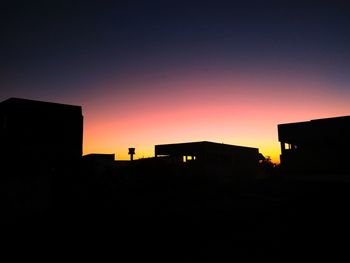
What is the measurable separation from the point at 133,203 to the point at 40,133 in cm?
634

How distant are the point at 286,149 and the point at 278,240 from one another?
52.5ft

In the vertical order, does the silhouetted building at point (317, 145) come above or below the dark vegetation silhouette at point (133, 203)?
above

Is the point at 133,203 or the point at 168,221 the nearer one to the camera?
the point at 168,221

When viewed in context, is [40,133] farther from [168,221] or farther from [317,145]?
[317,145]

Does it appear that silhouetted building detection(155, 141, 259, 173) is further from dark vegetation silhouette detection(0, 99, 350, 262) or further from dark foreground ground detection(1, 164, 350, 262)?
dark foreground ground detection(1, 164, 350, 262)

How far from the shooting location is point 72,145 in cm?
1345

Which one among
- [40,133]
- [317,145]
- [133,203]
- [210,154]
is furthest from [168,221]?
[210,154]

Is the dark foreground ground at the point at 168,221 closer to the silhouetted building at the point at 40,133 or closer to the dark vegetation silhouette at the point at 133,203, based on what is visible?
the dark vegetation silhouette at the point at 133,203

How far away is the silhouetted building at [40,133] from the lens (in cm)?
1153

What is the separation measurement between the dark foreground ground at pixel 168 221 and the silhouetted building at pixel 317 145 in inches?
122

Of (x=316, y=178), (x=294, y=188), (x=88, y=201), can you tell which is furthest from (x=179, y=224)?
(x=316, y=178)

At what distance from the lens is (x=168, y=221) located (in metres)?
9.24

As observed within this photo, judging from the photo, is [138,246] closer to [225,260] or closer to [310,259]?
[225,260]

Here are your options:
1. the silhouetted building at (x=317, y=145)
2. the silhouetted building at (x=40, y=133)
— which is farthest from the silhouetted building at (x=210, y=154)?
the silhouetted building at (x=40, y=133)
